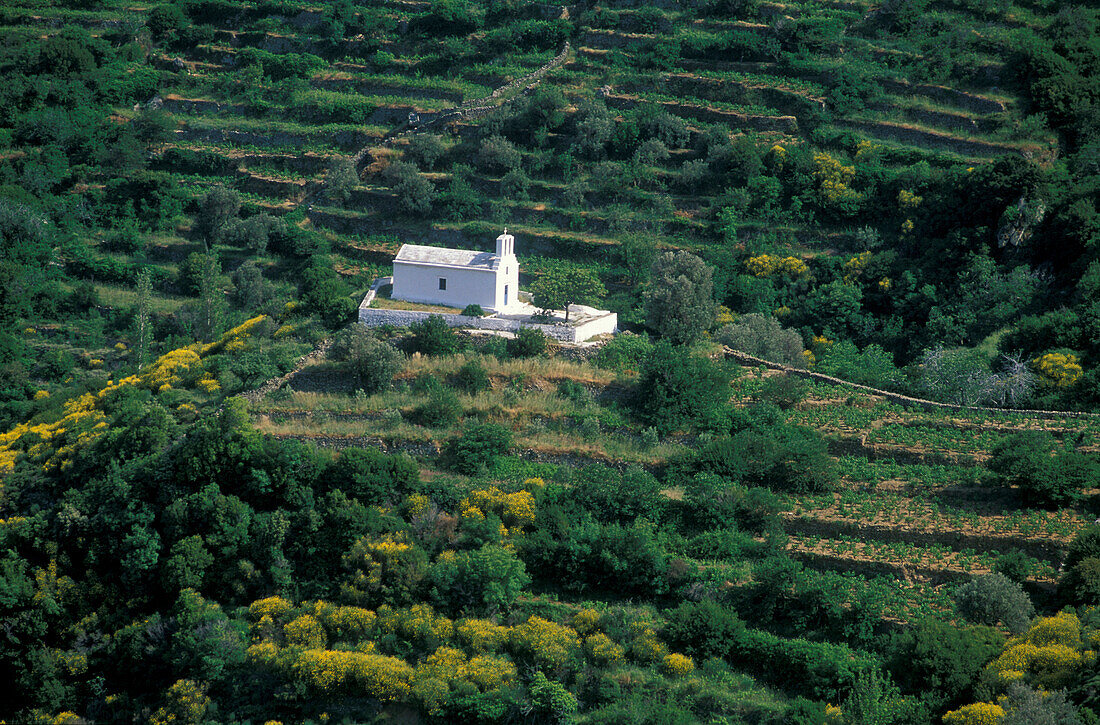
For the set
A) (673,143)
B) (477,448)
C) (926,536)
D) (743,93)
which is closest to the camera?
(926,536)

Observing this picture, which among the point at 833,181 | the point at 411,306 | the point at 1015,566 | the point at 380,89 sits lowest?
the point at 1015,566

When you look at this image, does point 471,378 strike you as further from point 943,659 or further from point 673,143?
point 673,143

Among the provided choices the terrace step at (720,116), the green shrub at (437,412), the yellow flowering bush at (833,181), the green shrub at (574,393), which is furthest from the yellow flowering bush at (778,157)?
the green shrub at (437,412)

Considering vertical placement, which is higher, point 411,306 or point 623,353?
point 411,306

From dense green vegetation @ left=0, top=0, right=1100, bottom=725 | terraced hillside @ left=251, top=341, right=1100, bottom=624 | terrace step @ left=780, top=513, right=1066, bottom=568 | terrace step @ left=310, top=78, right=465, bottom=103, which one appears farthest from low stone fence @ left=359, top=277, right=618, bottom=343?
terrace step @ left=310, top=78, right=465, bottom=103

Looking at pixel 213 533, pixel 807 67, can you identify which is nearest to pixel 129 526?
pixel 213 533

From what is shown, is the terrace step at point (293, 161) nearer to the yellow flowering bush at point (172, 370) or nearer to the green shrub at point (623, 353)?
the yellow flowering bush at point (172, 370)

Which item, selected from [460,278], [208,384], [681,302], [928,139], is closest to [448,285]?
[460,278]
